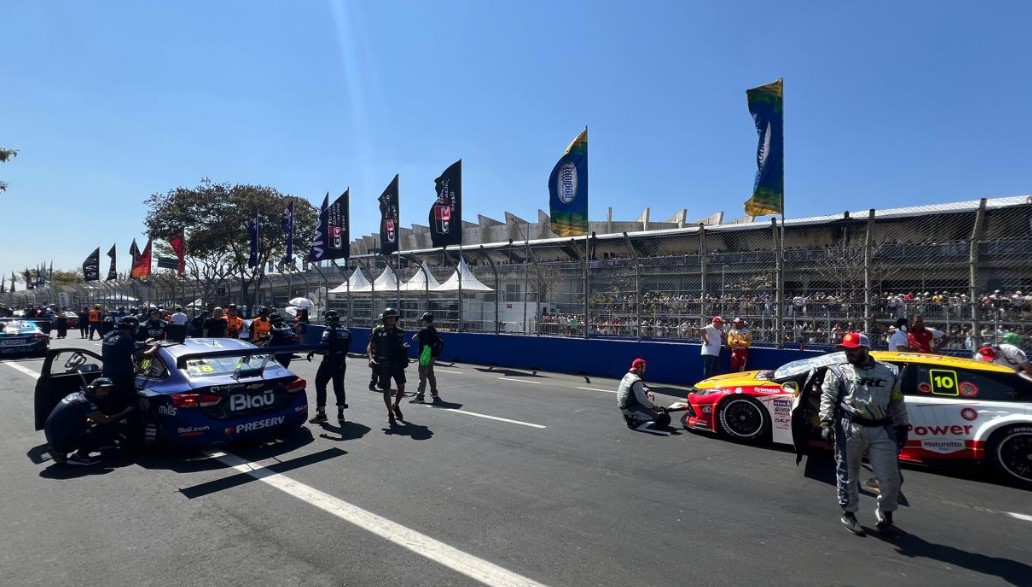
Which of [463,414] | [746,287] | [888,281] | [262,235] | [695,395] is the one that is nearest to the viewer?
[695,395]

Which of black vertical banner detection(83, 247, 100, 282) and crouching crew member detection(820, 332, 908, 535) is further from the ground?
black vertical banner detection(83, 247, 100, 282)

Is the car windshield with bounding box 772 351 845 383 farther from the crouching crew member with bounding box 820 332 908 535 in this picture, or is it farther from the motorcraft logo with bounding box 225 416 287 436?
the motorcraft logo with bounding box 225 416 287 436

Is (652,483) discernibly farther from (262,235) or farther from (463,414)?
(262,235)

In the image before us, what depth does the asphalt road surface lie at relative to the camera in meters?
3.55

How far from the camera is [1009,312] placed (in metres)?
9.23

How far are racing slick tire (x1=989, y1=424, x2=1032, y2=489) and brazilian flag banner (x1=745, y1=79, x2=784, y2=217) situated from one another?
6786mm

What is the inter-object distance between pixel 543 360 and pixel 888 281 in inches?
325

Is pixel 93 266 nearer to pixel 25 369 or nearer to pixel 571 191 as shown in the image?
pixel 25 369

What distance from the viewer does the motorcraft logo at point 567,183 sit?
51.2 feet

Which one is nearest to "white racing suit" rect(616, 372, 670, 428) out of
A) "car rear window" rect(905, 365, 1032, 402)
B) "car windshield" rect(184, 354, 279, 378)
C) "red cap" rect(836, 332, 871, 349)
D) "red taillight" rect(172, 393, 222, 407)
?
"car rear window" rect(905, 365, 1032, 402)

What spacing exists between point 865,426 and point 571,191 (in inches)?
477

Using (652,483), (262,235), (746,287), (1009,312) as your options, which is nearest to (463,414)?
(652,483)

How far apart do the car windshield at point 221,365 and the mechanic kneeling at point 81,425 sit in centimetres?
77

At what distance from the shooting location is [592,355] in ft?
47.9
